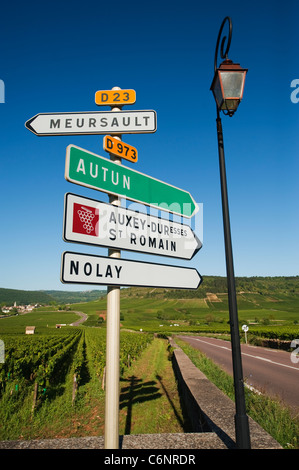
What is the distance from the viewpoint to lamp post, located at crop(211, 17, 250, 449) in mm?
2574

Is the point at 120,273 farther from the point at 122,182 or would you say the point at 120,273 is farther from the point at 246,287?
the point at 246,287

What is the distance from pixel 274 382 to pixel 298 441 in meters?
6.99

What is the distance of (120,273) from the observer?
2107 millimetres

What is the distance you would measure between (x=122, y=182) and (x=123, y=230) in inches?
19.0

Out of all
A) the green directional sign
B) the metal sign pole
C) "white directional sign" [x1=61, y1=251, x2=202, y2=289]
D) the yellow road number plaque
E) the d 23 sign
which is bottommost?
the metal sign pole

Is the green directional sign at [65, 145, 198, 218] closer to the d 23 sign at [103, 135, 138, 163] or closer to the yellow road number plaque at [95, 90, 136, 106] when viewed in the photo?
the d 23 sign at [103, 135, 138, 163]

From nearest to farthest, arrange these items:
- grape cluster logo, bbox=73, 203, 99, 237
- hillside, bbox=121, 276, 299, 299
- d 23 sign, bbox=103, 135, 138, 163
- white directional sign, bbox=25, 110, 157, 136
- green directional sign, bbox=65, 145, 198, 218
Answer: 1. grape cluster logo, bbox=73, 203, 99, 237
2. green directional sign, bbox=65, 145, 198, 218
3. d 23 sign, bbox=103, 135, 138, 163
4. white directional sign, bbox=25, 110, 157, 136
5. hillside, bbox=121, 276, 299, 299

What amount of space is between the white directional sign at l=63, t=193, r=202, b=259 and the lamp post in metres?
0.58

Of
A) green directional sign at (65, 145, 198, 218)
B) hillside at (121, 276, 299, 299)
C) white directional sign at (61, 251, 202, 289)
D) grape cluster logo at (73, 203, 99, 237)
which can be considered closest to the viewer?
white directional sign at (61, 251, 202, 289)

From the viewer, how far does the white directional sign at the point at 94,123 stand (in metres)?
2.55

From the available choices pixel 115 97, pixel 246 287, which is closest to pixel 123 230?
pixel 115 97

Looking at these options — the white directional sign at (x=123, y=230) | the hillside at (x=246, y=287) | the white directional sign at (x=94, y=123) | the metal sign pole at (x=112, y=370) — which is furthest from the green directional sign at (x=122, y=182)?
the hillside at (x=246, y=287)

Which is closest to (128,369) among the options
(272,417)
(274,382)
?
(274,382)

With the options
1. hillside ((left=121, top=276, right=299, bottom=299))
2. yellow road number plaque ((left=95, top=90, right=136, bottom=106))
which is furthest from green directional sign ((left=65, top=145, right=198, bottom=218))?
hillside ((left=121, top=276, right=299, bottom=299))
